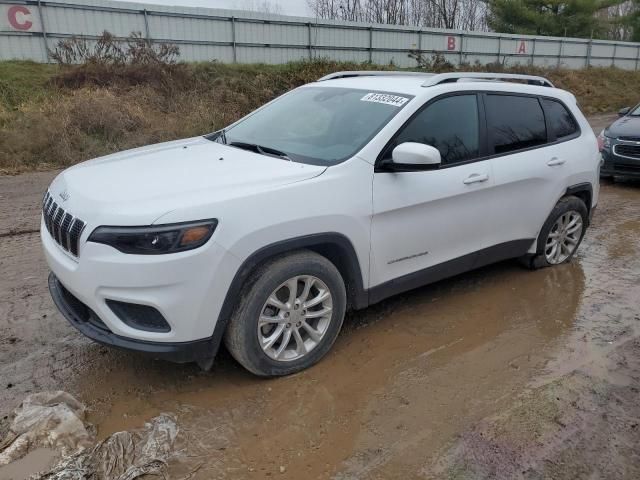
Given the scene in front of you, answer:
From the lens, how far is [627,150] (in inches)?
352

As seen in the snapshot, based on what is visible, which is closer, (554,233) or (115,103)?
(554,233)

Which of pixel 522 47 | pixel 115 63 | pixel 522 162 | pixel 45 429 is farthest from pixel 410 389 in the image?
pixel 522 47

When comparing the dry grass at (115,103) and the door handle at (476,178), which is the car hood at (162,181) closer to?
the door handle at (476,178)

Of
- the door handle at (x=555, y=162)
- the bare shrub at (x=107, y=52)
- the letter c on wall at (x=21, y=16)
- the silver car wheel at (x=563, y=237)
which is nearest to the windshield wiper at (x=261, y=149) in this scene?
the door handle at (x=555, y=162)

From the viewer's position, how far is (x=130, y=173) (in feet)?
11.1

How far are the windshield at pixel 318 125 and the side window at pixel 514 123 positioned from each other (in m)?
0.89

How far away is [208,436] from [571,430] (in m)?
1.90

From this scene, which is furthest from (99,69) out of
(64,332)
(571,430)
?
(571,430)

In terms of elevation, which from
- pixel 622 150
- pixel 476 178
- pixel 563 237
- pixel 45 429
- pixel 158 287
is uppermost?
pixel 476 178

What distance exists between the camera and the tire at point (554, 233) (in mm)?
4969

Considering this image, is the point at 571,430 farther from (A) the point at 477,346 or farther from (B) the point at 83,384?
(B) the point at 83,384

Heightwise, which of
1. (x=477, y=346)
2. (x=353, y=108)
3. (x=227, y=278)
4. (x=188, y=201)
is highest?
(x=353, y=108)

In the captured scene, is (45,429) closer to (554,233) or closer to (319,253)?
(319,253)

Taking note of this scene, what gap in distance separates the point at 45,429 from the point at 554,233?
4.37 metres
